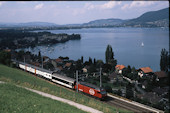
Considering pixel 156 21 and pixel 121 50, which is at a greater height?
pixel 156 21

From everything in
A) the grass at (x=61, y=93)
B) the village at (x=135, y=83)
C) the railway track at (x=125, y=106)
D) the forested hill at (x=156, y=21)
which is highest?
the forested hill at (x=156, y=21)

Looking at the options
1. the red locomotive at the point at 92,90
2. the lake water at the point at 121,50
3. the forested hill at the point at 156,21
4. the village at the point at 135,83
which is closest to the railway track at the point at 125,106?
the red locomotive at the point at 92,90

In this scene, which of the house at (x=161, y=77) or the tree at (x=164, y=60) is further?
the tree at (x=164, y=60)

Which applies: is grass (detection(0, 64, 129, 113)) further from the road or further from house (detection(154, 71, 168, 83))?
house (detection(154, 71, 168, 83))

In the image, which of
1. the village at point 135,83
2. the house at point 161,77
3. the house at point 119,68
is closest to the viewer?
the village at point 135,83

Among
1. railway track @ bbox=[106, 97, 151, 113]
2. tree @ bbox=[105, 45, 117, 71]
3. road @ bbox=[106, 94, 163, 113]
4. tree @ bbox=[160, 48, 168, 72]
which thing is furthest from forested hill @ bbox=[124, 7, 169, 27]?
railway track @ bbox=[106, 97, 151, 113]

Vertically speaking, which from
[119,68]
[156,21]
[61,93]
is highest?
[156,21]

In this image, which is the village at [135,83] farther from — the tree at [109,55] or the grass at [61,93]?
the grass at [61,93]

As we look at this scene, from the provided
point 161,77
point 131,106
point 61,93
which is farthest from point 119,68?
point 61,93

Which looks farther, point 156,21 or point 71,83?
point 156,21

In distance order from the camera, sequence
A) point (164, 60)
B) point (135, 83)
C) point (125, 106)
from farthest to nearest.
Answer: point (164, 60) < point (135, 83) < point (125, 106)

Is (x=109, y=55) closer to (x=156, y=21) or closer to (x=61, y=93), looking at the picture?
(x=61, y=93)

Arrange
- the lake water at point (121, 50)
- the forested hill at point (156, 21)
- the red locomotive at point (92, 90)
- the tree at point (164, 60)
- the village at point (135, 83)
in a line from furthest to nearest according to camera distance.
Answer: the forested hill at point (156, 21)
the lake water at point (121, 50)
the tree at point (164, 60)
the village at point (135, 83)
the red locomotive at point (92, 90)

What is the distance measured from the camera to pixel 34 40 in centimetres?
4925
